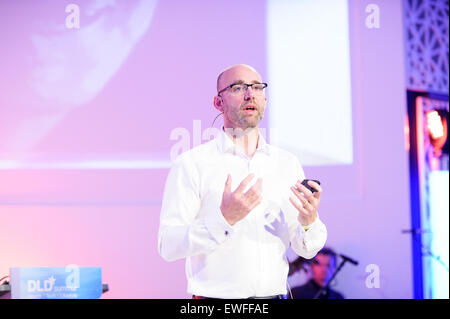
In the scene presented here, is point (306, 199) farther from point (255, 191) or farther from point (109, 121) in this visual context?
point (109, 121)

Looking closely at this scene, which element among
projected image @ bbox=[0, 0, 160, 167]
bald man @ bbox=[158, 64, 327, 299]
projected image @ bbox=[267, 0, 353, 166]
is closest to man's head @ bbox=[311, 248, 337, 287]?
projected image @ bbox=[267, 0, 353, 166]

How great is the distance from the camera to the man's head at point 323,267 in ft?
12.2

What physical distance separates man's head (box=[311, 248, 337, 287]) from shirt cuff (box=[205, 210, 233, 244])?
2.13 m

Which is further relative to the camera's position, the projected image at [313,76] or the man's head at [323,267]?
the man's head at [323,267]

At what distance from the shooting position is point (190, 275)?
77.6 inches

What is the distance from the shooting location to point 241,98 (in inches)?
81.6

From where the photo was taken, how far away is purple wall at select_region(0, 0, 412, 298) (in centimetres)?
342

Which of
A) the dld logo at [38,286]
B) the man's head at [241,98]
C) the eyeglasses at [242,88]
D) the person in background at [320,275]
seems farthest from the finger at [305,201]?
the person in background at [320,275]

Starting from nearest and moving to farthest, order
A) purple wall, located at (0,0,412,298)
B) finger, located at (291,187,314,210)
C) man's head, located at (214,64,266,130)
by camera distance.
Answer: finger, located at (291,187,314,210), man's head, located at (214,64,266,130), purple wall, located at (0,0,412,298)

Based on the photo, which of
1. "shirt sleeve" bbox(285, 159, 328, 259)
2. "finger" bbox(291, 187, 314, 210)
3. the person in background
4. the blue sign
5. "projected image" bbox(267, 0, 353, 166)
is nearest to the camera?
"finger" bbox(291, 187, 314, 210)

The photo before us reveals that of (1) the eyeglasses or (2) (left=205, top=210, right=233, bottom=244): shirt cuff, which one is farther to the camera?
(1) the eyeglasses

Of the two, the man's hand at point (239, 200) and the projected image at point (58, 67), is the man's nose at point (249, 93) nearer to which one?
the man's hand at point (239, 200)

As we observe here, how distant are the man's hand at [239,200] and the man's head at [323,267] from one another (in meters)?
2.17

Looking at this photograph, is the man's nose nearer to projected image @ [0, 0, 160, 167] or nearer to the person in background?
projected image @ [0, 0, 160, 167]
